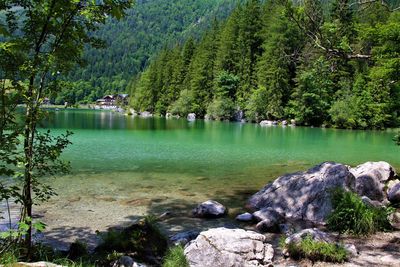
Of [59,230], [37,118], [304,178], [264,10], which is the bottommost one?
[59,230]

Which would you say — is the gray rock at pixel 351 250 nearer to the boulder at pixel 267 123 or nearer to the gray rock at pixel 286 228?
the gray rock at pixel 286 228

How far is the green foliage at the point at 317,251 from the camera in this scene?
7124mm

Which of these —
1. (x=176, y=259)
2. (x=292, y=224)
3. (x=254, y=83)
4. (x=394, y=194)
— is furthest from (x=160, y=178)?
(x=254, y=83)

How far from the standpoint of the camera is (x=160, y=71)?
10088 cm

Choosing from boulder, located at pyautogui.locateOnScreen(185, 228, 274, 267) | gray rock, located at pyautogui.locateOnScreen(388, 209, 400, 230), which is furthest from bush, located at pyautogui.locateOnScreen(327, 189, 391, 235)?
boulder, located at pyautogui.locateOnScreen(185, 228, 274, 267)

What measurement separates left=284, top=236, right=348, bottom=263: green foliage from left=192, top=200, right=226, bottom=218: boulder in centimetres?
385

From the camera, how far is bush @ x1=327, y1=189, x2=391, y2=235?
887cm

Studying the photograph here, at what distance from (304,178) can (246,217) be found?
8.63 ft

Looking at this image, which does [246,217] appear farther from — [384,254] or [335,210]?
[384,254]

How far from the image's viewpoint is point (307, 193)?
11.6 m

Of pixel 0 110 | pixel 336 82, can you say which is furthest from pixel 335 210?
pixel 336 82

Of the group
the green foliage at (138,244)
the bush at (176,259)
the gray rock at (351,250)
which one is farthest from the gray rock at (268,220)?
the bush at (176,259)

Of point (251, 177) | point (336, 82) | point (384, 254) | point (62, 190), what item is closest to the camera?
point (384, 254)

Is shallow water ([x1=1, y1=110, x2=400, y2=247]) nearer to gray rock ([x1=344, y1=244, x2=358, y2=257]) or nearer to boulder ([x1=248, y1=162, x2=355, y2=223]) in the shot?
boulder ([x1=248, y1=162, x2=355, y2=223])
